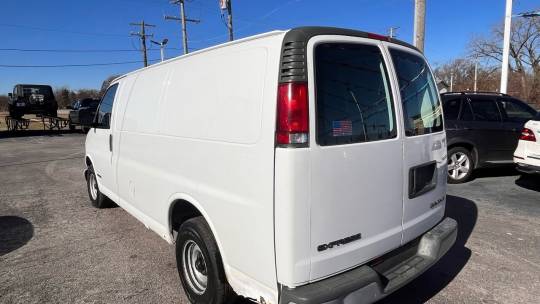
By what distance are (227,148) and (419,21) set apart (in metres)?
8.89

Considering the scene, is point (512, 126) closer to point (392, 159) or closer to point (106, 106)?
point (392, 159)

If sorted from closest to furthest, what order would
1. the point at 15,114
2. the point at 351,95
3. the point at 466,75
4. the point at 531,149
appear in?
the point at 351,95
the point at 531,149
the point at 15,114
the point at 466,75

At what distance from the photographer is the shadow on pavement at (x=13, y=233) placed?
15.3 ft

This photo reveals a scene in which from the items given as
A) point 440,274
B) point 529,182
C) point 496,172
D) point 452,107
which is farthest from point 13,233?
point 496,172

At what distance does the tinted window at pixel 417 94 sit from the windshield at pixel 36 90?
25.8 m

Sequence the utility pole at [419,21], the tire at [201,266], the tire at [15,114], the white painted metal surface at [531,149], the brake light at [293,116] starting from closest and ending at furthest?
the brake light at [293,116]
the tire at [201,266]
the white painted metal surface at [531,149]
the utility pole at [419,21]
the tire at [15,114]

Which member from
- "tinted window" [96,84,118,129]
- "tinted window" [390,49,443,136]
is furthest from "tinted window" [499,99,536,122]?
"tinted window" [96,84,118,129]

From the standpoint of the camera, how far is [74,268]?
13.1ft

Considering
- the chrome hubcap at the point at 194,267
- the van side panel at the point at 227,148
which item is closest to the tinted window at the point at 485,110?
the van side panel at the point at 227,148

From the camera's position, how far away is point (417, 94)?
3.10 metres

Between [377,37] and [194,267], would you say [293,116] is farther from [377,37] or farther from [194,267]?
[194,267]

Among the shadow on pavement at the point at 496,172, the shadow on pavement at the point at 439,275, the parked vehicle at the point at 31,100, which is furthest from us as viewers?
the parked vehicle at the point at 31,100

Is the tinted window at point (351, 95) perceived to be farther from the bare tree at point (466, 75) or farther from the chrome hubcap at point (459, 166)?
the bare tree at point (466, 75)

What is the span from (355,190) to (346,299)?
0.65 m
